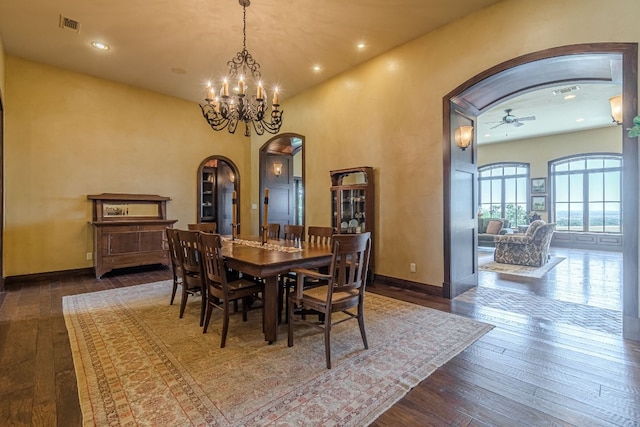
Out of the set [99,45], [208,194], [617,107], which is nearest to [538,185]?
[617,107]

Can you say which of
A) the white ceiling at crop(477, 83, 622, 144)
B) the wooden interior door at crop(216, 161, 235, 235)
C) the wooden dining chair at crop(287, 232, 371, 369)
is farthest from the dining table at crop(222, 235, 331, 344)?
the white ceiling at crop(477, 83, 622, 144)

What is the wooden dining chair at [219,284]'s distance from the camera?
260 centimetres

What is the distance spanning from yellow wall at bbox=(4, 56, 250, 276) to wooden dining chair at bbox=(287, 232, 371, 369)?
15.9 ft

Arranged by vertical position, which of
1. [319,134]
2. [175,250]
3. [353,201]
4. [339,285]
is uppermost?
[319,134]

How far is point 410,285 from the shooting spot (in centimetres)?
442

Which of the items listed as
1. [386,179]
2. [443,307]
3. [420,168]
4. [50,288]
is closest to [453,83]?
[420,168]

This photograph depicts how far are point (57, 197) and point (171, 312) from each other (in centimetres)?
348

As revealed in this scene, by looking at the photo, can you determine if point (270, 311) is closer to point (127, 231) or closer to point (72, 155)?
point (127, 231)

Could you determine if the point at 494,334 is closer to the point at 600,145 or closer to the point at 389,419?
the point at 389,419

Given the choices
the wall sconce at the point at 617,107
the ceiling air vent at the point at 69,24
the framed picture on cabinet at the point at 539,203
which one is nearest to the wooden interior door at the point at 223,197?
the ceiling air vent at the point at 69,24

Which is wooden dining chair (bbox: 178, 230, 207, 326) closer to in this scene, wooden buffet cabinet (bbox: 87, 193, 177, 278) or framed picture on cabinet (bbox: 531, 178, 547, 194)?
wooden buffet cabinet (bbox: 87, 193, 177, 278)

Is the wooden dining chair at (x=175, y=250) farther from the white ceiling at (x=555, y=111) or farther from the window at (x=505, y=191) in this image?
the window at (x=505, y=191)

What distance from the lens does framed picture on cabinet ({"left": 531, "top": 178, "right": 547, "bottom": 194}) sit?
9.70m

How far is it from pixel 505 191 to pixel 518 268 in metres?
5.78
